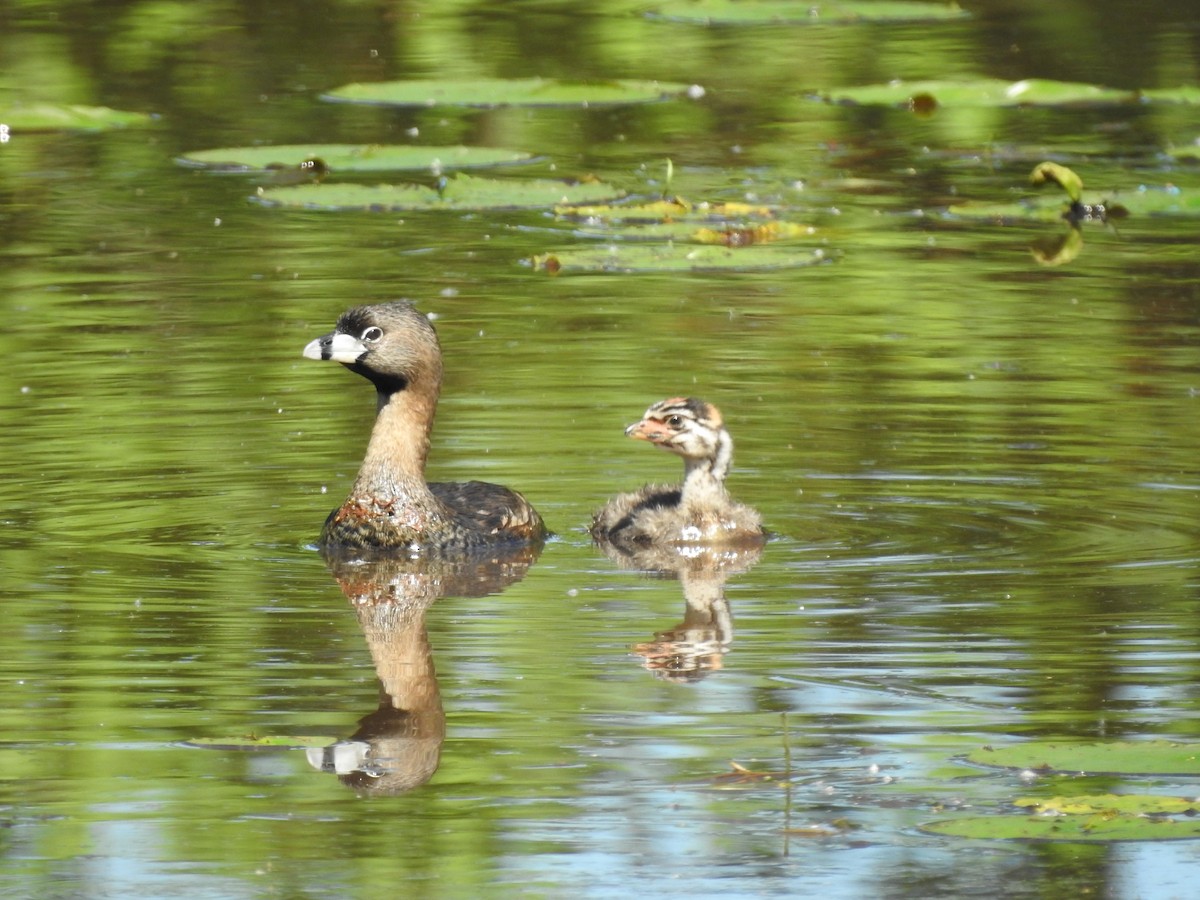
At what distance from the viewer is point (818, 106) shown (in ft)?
66.4

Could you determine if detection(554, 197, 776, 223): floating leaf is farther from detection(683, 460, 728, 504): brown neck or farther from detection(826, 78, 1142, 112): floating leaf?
detection(683, 460, 728, 504): brown neck

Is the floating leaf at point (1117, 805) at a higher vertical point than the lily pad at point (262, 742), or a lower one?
higher

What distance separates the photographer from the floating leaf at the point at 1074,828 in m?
5.93

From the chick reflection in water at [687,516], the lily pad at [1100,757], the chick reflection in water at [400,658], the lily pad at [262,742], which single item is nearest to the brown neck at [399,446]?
the chick reflection in water at [400,658]

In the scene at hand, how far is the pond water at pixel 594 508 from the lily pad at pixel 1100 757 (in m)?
0.05

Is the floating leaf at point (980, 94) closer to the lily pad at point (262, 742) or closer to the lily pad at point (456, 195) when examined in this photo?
the lily pad at point (456, 195)

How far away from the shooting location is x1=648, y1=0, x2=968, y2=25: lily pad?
2377cm

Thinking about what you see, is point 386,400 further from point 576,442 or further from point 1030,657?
point 1030,657

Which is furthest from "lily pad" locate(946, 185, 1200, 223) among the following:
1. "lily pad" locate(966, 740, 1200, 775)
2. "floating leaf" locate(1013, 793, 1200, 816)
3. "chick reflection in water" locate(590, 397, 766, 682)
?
"floating leaf" locate(1013, 793, 1200, 816)

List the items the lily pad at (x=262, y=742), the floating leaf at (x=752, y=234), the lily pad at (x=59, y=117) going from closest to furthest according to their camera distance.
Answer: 1. the lily pad at (x=262, y=742)
2. the floating leaf at (x=752, y=234)
3. the lily pad at (x=59, y=117)

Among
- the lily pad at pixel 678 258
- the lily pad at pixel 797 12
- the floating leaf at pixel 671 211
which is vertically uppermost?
the lily pad at pixel 678 258

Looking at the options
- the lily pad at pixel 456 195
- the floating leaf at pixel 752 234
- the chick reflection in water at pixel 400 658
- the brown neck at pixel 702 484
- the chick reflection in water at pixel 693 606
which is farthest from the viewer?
the lily pad at pixel 456 195

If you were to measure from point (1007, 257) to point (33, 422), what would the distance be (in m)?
6.37

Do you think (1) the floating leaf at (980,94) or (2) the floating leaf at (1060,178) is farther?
(1) the floating leaf at (980,94)
